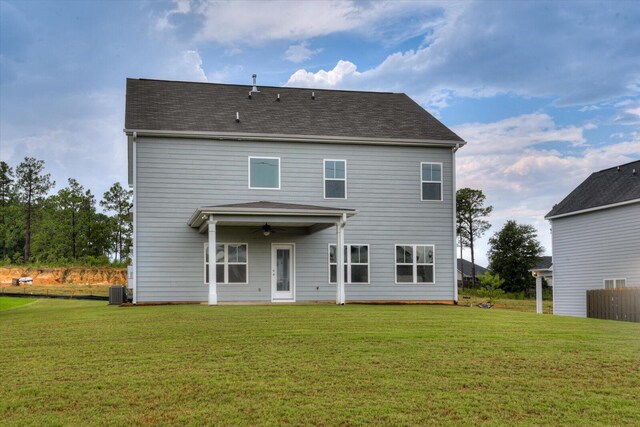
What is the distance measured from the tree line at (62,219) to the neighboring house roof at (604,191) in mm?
39918

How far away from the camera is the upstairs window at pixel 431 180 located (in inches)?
909

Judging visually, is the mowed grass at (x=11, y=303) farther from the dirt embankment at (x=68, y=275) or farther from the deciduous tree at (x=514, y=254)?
the deciduous tree at (x=514, y=254)

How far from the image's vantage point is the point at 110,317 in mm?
14289

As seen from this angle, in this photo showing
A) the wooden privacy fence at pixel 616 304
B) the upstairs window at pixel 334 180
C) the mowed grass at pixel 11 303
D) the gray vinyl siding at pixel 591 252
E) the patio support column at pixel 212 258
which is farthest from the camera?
the mowed grass at pixel 11 303

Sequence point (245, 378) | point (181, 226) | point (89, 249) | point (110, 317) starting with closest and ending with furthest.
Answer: point (245, 378)
point (110, 317)
point (181, 226)
point (89, 249)

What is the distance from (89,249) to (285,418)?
5691 centimetres

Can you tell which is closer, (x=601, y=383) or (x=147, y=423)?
(x=147, y=423)

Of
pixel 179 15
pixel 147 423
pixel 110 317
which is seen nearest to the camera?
pixel 147 423

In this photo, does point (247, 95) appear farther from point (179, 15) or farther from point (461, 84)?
point (461, 84)

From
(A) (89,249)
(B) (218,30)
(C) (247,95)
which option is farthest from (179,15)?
(A) (89,249)

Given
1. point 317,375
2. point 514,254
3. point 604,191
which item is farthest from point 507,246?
point 317,375

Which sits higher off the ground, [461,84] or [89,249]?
[461,84]

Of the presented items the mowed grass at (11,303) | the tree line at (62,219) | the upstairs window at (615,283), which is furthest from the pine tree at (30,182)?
the upstairs window at (615,283)

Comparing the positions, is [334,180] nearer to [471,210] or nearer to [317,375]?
[317,375]
